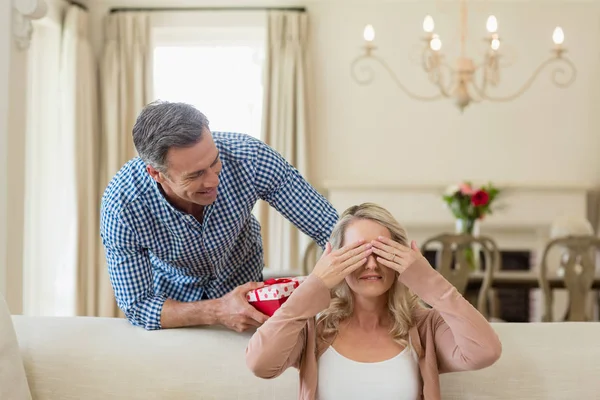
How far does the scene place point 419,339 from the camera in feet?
6.32

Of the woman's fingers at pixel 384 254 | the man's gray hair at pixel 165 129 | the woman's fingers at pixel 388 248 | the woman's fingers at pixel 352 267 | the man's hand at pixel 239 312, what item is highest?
the man's gray hair at pixel 165 129

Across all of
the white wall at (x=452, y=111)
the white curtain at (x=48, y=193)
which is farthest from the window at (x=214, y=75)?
the white curtain at (x=48, y=193)

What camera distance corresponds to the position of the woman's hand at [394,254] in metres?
1.81

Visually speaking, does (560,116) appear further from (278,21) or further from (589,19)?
(278,21)

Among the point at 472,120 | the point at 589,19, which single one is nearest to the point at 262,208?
the point at 472,120

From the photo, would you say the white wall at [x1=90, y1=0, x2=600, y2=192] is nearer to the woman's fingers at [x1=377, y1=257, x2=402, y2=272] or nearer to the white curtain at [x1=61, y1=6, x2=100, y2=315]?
the white curtain at [x1=61, y1=6, x2=100, y2=315]

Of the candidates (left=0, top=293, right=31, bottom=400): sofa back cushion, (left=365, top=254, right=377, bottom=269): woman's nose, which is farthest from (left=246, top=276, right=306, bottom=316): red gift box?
(left=0, top=293, right=31, bottom=400): sofa back cushion

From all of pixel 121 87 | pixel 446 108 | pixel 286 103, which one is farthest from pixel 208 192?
pixel 446 108

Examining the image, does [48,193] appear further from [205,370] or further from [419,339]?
[419,339]

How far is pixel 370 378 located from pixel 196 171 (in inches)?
Answer: 26.4

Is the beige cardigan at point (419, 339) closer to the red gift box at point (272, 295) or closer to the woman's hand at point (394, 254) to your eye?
the woman's hand at point (394, 254)

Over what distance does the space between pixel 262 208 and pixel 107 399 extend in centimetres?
411

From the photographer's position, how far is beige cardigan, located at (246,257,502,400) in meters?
1.78

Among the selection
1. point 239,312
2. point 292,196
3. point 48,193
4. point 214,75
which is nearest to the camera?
point 239,312
